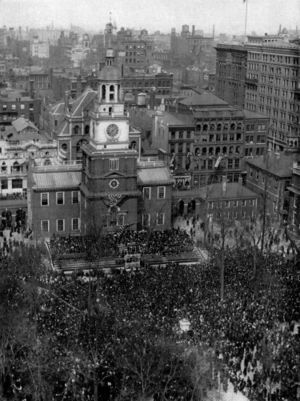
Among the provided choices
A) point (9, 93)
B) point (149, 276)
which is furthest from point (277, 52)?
point (149, 276)

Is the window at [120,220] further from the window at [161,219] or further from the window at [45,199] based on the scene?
the window at [45,199]

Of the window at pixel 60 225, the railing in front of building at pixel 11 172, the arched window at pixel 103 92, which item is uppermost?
the arched window at pixel 103 92

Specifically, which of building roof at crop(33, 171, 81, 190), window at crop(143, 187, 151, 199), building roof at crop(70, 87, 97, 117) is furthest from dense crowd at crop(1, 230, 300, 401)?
building roof at crop(70, 87, 97, 117)

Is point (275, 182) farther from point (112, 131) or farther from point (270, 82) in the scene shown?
point (270, 82)

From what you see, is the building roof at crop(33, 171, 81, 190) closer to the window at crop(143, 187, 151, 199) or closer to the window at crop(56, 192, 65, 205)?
the window at crop(56, 192, 65, 205)

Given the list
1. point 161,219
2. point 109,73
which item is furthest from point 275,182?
point 109,73

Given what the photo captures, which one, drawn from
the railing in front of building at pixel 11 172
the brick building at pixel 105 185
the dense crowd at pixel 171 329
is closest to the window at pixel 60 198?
the brick building at pixel 105 185
